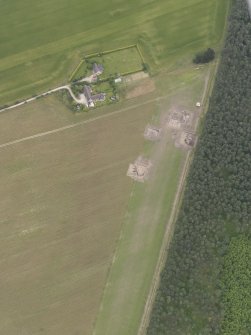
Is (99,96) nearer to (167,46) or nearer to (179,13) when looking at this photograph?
(167,46)

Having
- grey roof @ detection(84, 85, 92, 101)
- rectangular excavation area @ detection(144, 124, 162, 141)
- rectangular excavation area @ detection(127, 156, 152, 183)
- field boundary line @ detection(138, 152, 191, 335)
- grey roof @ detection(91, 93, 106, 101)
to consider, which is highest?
grey roof @ detection(84, 85, 92, 101)

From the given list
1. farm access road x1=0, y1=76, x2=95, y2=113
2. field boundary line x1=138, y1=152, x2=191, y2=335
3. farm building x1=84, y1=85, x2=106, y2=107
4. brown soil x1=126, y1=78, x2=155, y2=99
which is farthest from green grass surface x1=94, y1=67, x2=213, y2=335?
farm access road x1=0, y1=76, x2=95, y2=113

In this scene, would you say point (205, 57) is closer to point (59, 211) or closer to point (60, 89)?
point (60, 89)

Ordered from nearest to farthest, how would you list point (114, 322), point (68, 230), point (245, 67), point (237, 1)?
point (114, 322) < point (68, 230) < point (245, 67) < point (237, 1)

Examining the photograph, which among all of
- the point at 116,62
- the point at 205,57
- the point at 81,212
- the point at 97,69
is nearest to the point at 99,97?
the point at 97,69

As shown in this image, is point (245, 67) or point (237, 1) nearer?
point (245, 67)

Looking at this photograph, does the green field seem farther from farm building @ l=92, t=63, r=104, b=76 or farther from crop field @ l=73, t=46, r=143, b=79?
farm building @ l=92, t=63, r=104, b=76

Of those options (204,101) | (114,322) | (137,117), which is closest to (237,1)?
(204,101)

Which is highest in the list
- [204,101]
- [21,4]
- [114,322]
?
[21,4]
